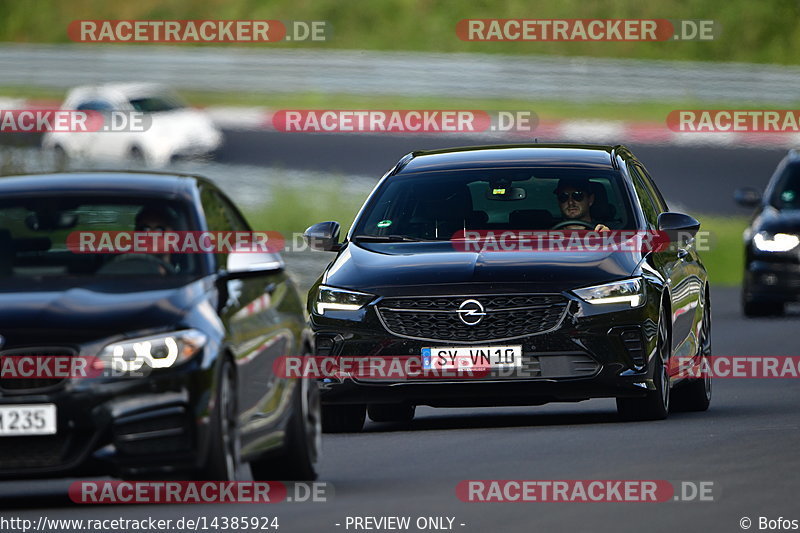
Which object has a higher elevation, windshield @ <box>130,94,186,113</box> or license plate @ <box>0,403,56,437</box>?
license plate @ <box>0,403,56,437</box>

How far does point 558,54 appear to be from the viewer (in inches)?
2037

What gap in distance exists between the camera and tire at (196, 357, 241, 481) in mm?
9867

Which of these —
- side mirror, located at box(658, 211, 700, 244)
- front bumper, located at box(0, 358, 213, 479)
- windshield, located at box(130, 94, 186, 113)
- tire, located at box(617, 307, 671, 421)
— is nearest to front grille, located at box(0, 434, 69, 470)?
front bumper, located at box(0, 358, 213, 479)

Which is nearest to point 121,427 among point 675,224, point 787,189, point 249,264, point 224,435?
point 224,435

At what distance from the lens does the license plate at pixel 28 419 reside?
9.82 metres

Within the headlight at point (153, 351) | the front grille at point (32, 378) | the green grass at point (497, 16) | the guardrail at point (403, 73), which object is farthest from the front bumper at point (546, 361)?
the green grass at point (497, 16)

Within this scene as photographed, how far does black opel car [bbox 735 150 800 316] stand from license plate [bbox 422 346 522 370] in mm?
11642

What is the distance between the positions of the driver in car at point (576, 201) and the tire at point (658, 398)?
0.79 metres

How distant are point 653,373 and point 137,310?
15.9 ft

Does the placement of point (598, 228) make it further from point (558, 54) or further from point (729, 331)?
point (558, 54)

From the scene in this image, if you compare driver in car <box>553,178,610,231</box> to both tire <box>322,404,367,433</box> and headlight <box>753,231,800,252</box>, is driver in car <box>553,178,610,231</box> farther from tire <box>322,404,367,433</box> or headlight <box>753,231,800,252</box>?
headlight <box>753,231,800,252</box>

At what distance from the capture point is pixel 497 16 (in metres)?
52.6

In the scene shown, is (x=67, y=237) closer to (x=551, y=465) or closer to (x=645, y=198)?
(x=551, y=465)

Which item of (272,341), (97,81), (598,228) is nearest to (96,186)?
(272,341)
